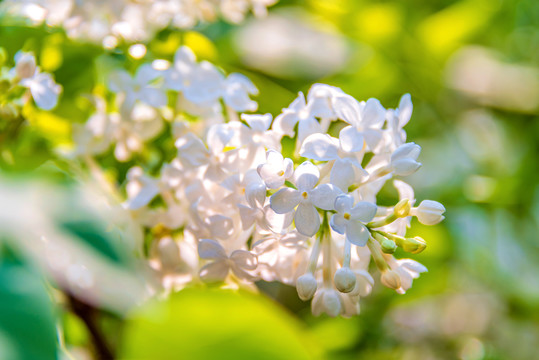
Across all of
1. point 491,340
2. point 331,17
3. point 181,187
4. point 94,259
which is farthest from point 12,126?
point 491,340

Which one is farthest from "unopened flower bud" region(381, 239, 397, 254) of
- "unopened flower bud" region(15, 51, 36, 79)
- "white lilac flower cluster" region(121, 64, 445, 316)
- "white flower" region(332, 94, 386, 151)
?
"unopened flower bud" region(15, 51, 36, 79)

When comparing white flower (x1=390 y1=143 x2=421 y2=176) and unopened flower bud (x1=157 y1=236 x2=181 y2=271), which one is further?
unopened flower bud (x1=157 y1=236 x2=181 y2=271)

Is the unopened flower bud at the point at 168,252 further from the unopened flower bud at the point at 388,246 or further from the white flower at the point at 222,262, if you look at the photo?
the unopened flower bud at the point at 388,246

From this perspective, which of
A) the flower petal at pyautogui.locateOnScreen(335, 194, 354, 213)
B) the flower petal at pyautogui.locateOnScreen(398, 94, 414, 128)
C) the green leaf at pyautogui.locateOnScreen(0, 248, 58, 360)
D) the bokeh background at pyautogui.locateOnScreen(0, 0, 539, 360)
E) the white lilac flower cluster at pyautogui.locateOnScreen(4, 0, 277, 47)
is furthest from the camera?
the bokeh background at pyautogui.locateOnScreen(0, 0, 539, 360)

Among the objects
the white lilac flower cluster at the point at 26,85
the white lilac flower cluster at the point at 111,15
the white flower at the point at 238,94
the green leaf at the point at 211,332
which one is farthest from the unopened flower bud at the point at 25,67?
the green leaf at the point at 211,332

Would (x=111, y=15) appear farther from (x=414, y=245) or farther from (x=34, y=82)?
(x=414, y=245)

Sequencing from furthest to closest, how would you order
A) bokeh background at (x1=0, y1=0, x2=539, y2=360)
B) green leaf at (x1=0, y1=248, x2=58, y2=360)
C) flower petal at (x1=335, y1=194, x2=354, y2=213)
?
1. bokeh background at (x1=0, y1=0, x2=539, y2=360)
2. flower petal at (x1=335, y1=194, x2=354, y2=213)
3. green leaf at (x1=0, y1=248, x2=58, y2=360)

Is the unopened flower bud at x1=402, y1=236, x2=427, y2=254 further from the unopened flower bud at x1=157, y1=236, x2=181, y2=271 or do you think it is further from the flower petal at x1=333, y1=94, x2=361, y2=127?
the unopened flower bud at x1=157, y1=236, x2=181, y2=271
